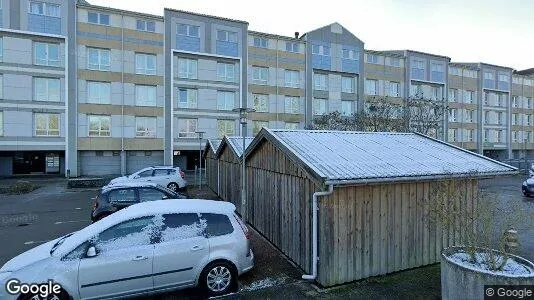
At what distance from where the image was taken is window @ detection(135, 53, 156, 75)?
30391 mm

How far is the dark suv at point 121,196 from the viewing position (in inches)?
413

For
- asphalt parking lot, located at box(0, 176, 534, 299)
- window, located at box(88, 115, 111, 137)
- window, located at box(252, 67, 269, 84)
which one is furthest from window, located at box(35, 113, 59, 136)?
window, located at box(252, 67, 269, 84)

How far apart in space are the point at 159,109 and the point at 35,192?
45.4 feet

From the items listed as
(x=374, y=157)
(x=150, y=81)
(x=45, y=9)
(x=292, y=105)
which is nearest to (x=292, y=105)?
(x=292, y=105)

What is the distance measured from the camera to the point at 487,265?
17.3 ft

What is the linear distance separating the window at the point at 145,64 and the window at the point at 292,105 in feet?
49.7

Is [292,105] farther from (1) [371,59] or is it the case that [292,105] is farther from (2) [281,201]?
(2) [281,201]

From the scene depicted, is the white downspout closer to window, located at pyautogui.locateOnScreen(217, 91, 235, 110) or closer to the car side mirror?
the car side mirror

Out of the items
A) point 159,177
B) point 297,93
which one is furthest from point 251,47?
point 159,177

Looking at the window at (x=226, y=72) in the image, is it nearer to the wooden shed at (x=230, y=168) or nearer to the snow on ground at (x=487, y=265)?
the wooden shed at (x=230, y=168)

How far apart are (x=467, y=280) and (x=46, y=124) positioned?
3309 centimetres

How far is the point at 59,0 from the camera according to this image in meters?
27.3

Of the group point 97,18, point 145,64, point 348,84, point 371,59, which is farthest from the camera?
point 371,59

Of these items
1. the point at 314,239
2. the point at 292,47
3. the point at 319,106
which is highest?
the point at 292,47
